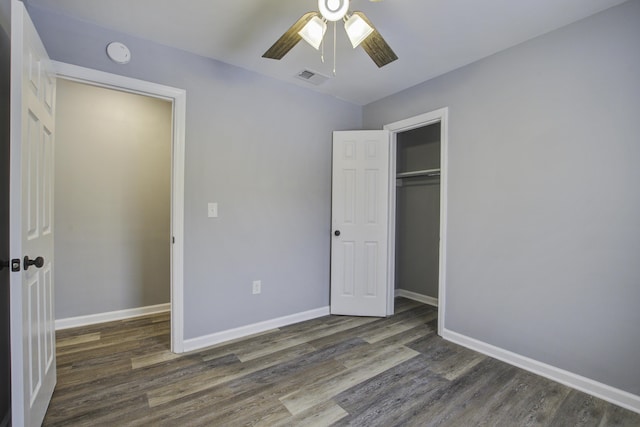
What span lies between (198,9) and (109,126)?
1.89 metres

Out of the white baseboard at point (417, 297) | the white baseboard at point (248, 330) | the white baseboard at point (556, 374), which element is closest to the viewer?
the white baseboard at point (556, 374)

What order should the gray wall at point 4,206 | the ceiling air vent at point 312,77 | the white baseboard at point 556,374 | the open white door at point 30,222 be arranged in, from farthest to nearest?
1. the ceiling air vent at point 312,77
2. the white baseboard at point 556,374
3. the gray wall at point 4,206
4. the open white door at point 30,222

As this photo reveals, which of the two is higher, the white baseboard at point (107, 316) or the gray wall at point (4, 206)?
the gray wall at point (4, 206)

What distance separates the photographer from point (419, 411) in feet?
5.80

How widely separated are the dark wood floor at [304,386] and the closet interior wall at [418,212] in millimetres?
1229

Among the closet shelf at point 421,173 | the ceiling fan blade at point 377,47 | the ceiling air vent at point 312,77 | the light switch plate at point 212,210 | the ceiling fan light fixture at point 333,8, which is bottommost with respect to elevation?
the light switch plate at point 212,210

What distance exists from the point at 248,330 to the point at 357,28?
2.62m

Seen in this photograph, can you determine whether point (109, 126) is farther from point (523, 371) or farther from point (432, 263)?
point (523, 371)

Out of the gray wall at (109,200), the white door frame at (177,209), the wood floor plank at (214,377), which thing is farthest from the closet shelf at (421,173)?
the gray wall at (109,200)

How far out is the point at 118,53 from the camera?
2146mm

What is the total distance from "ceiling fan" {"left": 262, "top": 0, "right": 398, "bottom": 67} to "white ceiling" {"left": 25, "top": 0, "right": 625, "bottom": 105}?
0.27 m

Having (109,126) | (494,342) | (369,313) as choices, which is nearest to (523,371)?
(494,342)

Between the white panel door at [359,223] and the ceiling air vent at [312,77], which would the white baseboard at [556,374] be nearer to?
the white panel door at [359,223]

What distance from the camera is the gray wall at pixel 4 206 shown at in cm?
150
